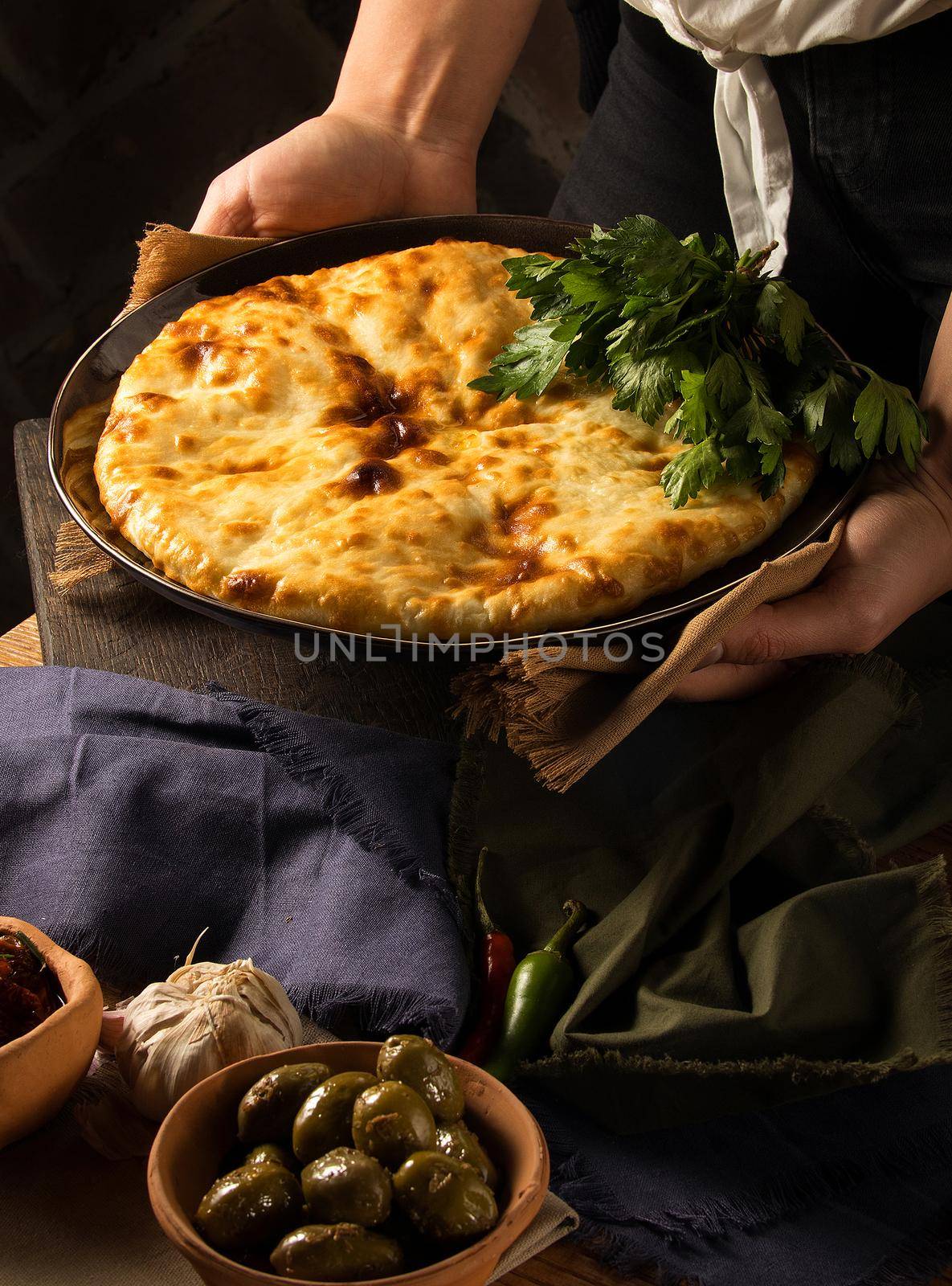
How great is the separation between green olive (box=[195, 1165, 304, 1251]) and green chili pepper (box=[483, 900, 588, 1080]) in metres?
0.38

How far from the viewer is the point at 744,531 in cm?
138

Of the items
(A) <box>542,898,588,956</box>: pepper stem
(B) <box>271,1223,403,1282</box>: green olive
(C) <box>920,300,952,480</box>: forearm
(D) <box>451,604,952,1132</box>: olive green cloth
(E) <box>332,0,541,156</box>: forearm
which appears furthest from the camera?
(E) <box>332,0,541,156</box>: forearm

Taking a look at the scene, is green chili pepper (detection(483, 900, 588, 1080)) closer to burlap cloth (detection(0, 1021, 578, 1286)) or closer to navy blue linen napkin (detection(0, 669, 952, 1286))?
navy blue linen napkin (detection(0, 669, 952, 1286))

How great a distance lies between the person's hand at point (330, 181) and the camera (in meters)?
2.10

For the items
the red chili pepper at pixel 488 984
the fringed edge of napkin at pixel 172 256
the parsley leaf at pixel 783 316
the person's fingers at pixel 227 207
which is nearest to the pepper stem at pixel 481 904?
the red chili pepper at pixel 488 984

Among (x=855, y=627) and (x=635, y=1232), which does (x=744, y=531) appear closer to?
(x=855, y=627)

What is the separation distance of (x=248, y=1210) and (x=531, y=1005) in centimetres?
44

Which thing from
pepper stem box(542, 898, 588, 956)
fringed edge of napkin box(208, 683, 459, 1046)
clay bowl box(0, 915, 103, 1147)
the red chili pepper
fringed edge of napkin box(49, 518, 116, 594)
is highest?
fringed edge of napkin box(49, 518, 116, 594)

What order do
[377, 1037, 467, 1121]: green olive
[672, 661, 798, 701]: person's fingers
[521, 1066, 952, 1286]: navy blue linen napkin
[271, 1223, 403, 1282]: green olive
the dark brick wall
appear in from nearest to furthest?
[271, 1223, 403, 1282]: green olive < [377, 1037, 467, 1121]: green olive < [521, 1066, 952, 1286]: navy blue linen napkin < [672, 661, 798, 701]: person's fingers < the dark brick wall

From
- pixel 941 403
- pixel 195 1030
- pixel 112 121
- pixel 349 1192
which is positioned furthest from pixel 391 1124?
pixel 112 121

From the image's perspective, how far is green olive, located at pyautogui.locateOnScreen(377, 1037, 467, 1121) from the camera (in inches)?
36.3

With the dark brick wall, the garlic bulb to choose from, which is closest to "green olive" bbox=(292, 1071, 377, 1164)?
the garlic bulb

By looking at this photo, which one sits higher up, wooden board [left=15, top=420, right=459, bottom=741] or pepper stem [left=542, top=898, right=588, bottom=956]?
wooden board [left=15, top=420, right=459, bottom=741]

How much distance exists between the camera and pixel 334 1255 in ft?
2.68
